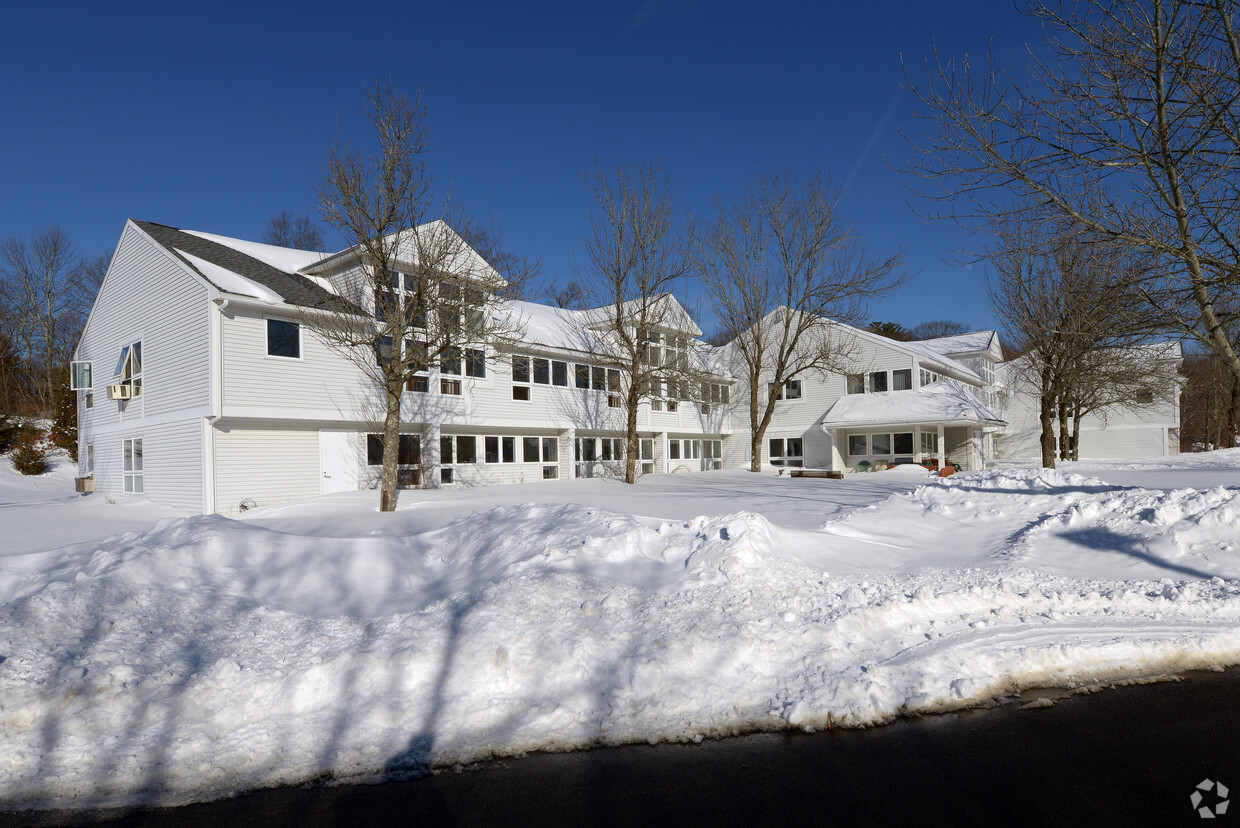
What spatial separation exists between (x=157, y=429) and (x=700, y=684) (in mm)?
19163

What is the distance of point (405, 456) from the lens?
21016mm

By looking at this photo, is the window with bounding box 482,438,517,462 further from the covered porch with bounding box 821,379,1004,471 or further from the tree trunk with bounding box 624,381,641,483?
the covered porch with bounding box 821,379,1004,471

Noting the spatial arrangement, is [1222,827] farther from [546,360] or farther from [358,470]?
[546,360]

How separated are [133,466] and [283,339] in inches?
275

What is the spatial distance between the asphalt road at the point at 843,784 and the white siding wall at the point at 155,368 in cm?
1544

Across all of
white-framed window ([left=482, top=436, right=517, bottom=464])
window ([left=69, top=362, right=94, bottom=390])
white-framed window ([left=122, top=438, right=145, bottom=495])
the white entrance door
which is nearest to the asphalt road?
the white entrance door

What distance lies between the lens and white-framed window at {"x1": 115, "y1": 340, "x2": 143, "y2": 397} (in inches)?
810

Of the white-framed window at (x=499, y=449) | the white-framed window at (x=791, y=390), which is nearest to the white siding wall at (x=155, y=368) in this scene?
the white-framed window at (x=499, y=449)

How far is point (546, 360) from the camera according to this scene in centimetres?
2545

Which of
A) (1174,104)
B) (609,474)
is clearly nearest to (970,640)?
(1174,104)

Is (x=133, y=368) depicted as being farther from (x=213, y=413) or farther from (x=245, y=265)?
(x=213, y=413)

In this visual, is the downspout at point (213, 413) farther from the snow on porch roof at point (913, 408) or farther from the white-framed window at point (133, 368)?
the snow on porch roof at point (913, 408)

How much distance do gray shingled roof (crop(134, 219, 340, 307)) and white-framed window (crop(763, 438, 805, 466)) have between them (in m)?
21.8

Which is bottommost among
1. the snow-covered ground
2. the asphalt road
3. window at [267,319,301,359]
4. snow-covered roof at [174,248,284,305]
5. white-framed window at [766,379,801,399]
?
the asphalt road
